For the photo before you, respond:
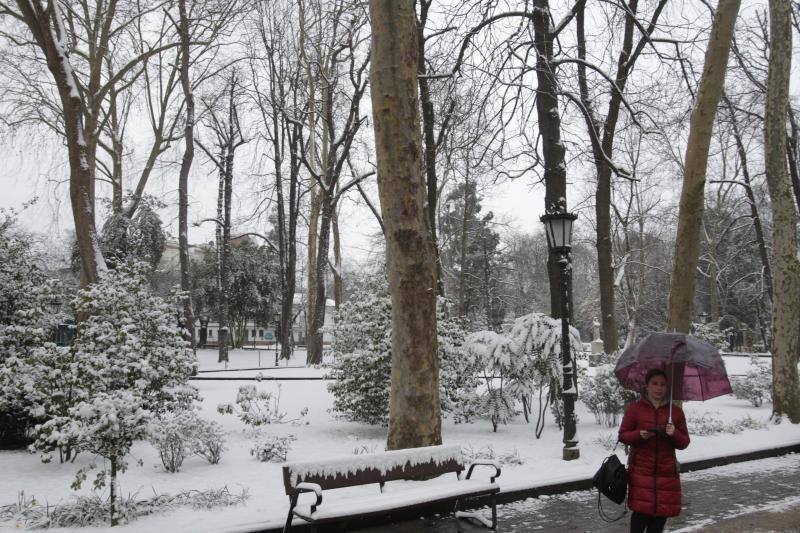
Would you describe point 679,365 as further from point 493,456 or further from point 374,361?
point 374,361

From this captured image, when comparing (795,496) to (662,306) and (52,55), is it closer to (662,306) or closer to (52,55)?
(52,55)

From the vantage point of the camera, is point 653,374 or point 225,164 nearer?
point 653,374

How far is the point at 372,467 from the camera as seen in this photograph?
215 inches

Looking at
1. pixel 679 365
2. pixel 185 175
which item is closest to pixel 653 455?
pixel 679 365

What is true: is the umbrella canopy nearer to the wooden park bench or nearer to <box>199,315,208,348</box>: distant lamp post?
the wooden park bench

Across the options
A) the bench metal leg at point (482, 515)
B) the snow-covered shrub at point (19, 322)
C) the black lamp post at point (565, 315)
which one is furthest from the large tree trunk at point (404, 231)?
the snow-covered shrub at point (19, 322)

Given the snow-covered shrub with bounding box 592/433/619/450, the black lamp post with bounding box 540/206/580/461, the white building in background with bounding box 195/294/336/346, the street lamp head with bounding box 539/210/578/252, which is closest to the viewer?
the black lamp post with bounding box 540/206/580/461

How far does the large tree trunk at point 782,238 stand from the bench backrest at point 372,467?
8.49 m

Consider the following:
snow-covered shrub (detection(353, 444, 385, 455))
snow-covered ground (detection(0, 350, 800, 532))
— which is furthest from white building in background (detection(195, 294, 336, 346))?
snow-covered shrub (detection(353, 444, 385, 455))

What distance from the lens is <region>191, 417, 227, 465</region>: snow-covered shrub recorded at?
25.2 ft

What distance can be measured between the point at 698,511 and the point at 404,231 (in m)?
4.19

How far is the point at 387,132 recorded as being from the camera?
6730 mm

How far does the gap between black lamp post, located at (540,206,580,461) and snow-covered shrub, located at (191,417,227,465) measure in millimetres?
4665

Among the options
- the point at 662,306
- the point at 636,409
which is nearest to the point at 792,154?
the point at 636,409
